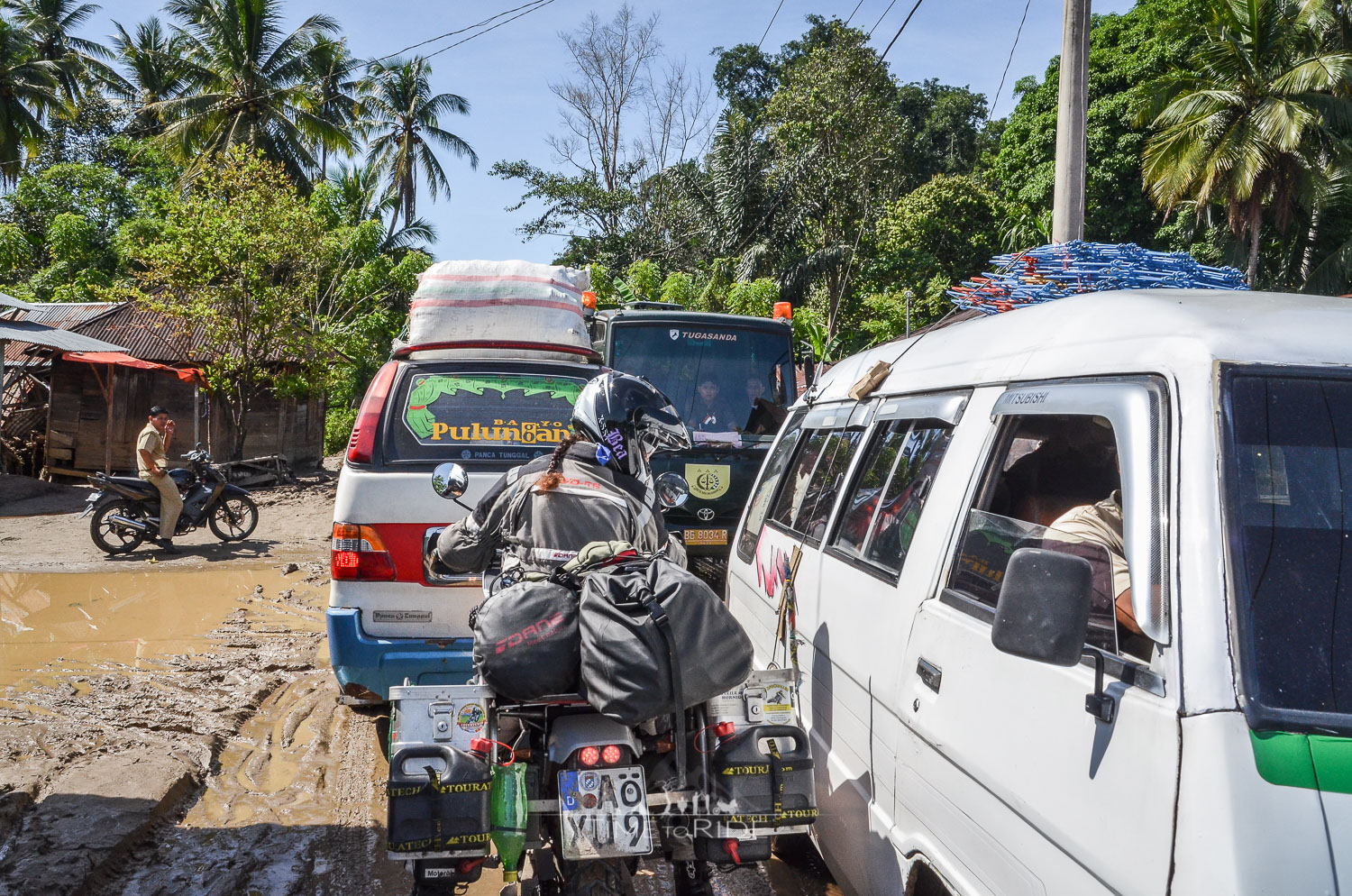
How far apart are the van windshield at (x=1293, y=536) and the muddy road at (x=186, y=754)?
8.67 feet

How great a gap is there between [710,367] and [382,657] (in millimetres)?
5282

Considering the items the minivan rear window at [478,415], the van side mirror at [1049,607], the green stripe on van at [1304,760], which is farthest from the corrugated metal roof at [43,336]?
the green stripe on van at [1304,760]

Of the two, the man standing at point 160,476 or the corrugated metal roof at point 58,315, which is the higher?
the corrugated metal roof at point 58,315

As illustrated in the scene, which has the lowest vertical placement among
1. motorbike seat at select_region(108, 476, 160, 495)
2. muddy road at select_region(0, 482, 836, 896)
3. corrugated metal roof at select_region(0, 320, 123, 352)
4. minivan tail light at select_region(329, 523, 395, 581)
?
muddy road at select_region(0, 482, 836, 896)

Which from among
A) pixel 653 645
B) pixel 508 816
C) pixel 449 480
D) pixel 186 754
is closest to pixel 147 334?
pixel 186 754

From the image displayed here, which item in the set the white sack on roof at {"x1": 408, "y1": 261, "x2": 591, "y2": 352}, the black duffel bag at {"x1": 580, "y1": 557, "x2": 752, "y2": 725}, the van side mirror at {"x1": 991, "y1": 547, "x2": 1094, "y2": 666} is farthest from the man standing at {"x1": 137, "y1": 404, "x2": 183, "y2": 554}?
the van side mirror at {"x1": 991, "y1": 547, "x2": 1094, "y2": 666}

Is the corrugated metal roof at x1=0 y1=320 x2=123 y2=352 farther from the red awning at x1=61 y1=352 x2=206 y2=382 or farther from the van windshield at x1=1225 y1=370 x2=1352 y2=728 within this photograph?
the van windshield at x1=1225 y1=370 x2=1352 y2=728

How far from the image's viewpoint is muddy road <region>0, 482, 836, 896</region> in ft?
12.8

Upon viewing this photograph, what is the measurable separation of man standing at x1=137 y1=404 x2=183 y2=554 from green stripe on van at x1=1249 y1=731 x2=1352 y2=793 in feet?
39.6

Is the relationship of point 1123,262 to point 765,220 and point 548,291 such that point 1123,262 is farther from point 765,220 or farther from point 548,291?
point 765,220

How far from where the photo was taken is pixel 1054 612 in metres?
1.84

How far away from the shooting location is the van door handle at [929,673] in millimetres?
2412

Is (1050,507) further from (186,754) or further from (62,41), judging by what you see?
(62,41)

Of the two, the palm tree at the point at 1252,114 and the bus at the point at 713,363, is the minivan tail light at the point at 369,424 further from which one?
the palm tree at the point at 1252,114
